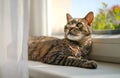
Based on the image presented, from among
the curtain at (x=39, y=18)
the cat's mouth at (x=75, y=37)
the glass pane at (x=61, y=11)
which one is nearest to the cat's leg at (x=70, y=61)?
the cat's mouth at (x=75, y=37)

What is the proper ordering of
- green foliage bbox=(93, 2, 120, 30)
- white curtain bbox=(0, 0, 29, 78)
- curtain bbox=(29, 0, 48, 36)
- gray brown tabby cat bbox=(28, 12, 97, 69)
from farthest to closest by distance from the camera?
curtain bbox=(29, 0, 48, 36) → green foliage bbox=(93, 2, 120, 30) → gray brown tabby cat bbox=(28, 12, 97, 69) → white curtain bbox=(0, 0, 29, 78)

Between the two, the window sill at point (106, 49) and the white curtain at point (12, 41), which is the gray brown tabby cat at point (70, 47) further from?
the white curtain at point (12, 41)

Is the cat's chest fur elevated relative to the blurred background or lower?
lower

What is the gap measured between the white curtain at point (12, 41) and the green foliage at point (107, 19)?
2.03 ft

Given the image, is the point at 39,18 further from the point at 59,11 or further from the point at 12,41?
the point at 12,41

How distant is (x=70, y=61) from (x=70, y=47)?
0.10m

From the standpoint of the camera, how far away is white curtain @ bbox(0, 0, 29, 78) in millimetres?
804

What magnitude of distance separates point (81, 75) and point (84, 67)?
5.9 inches

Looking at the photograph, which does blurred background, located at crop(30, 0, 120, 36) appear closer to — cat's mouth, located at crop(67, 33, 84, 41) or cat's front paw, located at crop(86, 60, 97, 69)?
cat's mouth, located at crop(67, 33, 84, 41)

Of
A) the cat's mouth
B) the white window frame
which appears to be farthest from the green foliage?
the cat's mouth

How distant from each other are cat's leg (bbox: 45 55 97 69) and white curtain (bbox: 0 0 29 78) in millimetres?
227

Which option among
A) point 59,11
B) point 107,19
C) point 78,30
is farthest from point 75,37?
point 59,11

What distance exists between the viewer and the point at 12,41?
31.9 inches

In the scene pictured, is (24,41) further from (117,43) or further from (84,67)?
(117,43)
